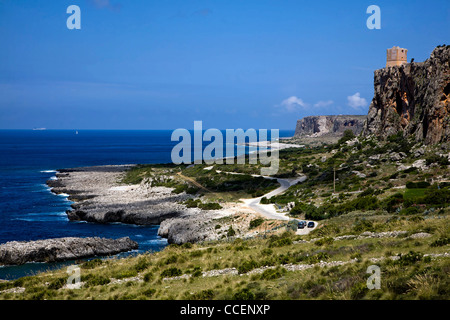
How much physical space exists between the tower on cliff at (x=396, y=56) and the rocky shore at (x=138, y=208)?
5520cm

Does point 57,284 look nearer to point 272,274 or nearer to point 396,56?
point 272,274

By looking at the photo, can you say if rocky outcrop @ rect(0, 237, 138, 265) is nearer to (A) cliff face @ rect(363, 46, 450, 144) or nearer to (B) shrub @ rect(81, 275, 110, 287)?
(B) shrub @ rect(81, 275, 110, 287)

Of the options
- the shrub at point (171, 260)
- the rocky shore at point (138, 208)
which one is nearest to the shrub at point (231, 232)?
the rocky shore at point (138, 208)

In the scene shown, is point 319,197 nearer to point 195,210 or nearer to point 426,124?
point 195,210

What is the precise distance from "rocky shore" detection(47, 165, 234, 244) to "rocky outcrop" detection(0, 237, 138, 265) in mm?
7136

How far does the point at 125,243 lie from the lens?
42.4m

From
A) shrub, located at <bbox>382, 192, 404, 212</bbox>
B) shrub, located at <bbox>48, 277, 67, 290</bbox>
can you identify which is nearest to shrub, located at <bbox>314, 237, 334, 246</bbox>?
shrub, located at <bbox>48, 277, 67, 290</bbox>

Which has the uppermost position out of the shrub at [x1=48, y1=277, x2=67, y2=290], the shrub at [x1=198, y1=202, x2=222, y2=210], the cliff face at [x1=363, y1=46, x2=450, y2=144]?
the cliff face at [x1=363, y1=46, x2=450, y2=144]

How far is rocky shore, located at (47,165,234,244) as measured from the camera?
46.2 metres

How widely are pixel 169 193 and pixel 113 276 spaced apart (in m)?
47.8

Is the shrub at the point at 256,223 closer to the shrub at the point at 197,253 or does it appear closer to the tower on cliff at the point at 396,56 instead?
the shrub at the point at 197,253

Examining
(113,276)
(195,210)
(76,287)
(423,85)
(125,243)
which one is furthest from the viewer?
(423,85)

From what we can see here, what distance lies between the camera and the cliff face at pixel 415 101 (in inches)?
2367
